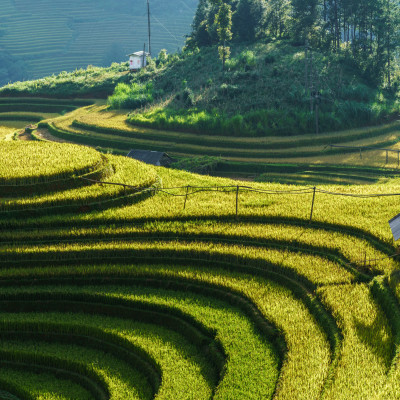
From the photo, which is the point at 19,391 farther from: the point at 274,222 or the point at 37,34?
the point at 37,34

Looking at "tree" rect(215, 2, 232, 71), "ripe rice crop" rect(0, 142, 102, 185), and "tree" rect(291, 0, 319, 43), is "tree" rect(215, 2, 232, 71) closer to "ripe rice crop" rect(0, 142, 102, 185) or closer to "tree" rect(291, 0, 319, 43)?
"tree" rect(291, 0, 319, 43)

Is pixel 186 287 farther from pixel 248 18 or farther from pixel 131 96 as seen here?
pixel 248 18

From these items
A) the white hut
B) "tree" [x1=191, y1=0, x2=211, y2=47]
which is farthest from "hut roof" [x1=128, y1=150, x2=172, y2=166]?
the white hut

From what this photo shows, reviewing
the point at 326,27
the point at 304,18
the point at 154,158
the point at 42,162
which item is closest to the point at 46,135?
the point at 154,158

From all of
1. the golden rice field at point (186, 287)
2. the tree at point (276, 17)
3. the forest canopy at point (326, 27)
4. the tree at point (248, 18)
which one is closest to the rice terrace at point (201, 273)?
the golden rice field at point (186, 287)

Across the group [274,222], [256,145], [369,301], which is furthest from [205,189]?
[256,145]
